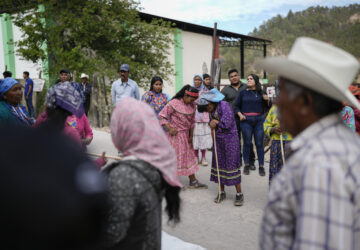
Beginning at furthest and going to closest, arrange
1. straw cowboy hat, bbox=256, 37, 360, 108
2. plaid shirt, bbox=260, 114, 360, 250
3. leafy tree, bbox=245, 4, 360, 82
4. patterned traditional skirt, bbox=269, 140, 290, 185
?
leafy tree, bbox=245, 4, 360, 82 < patterned traditional skirt, bbox=269, 140, 290, 185 < straw cowboy hat, bbox=256, 37, 360, 108 < plaid shirt, bbox=260, 114, 360, 250

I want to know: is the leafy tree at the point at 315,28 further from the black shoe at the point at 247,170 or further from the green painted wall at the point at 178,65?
the black shoe at the point at 247,170

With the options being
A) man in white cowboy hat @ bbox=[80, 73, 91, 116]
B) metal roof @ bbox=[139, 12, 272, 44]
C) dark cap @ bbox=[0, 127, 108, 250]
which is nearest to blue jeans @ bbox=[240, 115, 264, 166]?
dark cap @ bbox=[0, 127, 108, 250]

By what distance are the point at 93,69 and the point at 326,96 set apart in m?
12.0

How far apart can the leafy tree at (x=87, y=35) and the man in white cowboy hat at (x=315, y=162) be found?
1153cm

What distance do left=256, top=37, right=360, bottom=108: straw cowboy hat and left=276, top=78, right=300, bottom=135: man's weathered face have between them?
2.4 inches

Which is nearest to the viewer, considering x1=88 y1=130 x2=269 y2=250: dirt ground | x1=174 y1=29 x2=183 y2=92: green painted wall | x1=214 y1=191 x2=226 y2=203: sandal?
x1=88 y1=130 x2=269 y2=250: dirt ground

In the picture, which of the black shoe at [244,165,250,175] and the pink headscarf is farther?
the black shoe at [244,165,250,175]

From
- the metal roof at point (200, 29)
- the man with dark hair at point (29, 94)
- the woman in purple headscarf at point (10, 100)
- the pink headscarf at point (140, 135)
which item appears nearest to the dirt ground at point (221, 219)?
the woman in purple headscarf at point (10, 100)

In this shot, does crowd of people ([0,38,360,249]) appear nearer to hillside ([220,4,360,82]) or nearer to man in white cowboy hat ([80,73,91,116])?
man in white cowboy hat ([80,73,91,116])

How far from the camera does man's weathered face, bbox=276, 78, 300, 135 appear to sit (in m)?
1.28

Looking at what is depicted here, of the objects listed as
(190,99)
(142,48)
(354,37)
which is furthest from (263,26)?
(190,99)

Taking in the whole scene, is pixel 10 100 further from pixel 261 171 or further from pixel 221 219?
pixel 261 171

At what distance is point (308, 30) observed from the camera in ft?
250

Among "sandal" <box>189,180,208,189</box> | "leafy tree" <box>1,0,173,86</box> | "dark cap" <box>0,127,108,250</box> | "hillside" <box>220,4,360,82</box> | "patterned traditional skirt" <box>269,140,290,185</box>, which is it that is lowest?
"sandal" <box>189,180,208,189</box>
